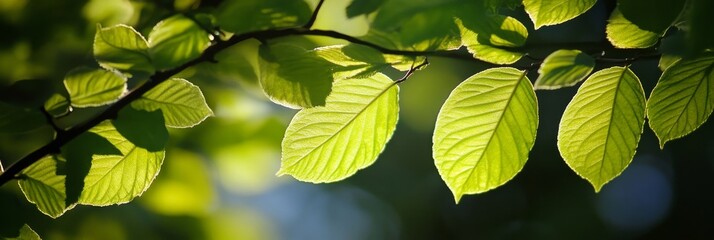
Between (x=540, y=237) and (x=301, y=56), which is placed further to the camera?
(x=540, y=237)

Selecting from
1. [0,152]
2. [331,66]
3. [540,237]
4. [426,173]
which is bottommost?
[540,237]

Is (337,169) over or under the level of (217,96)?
over

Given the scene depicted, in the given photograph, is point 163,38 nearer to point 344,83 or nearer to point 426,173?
point 344,83

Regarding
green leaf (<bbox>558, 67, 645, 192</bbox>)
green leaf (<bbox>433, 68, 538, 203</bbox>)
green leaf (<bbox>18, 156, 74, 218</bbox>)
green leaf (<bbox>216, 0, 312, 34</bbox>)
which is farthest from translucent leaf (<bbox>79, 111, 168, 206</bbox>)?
green leaf (<bbox>558, 67, 645, 192</bbox>)

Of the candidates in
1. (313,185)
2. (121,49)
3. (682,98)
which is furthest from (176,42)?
(313,185)

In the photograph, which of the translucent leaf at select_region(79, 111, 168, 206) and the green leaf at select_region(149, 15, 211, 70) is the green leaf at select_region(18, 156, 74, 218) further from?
the green leaf at select_region(149, 15, 211, 70)

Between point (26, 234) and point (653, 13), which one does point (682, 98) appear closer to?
point (653, 13)

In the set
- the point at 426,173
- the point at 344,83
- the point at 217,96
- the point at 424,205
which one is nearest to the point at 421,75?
the point at 426,173
